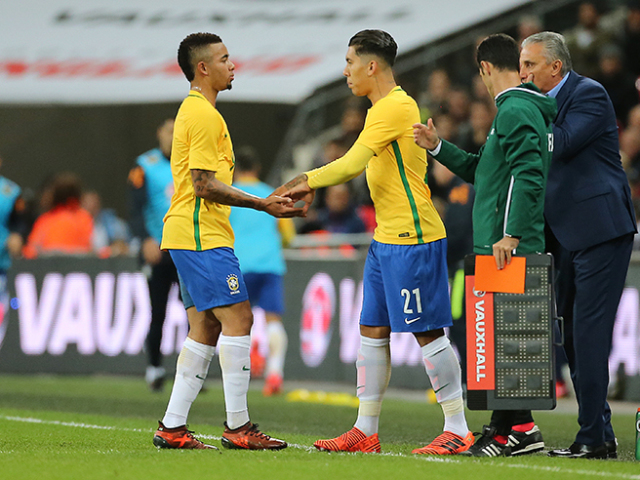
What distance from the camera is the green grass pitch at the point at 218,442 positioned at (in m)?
4.95

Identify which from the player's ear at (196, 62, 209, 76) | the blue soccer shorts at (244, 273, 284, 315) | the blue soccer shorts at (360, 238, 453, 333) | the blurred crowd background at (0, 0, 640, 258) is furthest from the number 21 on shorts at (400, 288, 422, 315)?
the blue soccer shorts at (244, 273, 284, 315)

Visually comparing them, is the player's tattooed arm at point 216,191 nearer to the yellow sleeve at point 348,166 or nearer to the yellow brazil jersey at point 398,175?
the yellow sleeve at point 348,166

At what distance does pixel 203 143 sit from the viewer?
5.82 m

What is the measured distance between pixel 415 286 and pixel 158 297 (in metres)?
5.22

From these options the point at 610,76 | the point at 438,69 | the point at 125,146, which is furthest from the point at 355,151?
the point at 125,146

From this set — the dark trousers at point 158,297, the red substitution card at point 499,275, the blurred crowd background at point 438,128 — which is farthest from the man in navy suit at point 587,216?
the dark trousers at point 158,297

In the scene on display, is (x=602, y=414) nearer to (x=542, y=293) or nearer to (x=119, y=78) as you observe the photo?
(x=542, y=293)

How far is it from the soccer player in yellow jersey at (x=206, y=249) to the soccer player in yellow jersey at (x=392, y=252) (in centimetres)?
38

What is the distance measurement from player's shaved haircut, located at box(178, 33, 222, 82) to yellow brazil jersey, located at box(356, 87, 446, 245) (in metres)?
1.03

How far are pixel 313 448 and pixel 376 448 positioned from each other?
0.39m

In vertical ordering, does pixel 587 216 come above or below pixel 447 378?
above

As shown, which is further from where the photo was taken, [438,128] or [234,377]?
[438,128]

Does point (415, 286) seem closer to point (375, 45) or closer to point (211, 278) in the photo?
point (211, 278)

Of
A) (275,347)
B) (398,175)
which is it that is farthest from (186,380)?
(275,347)
